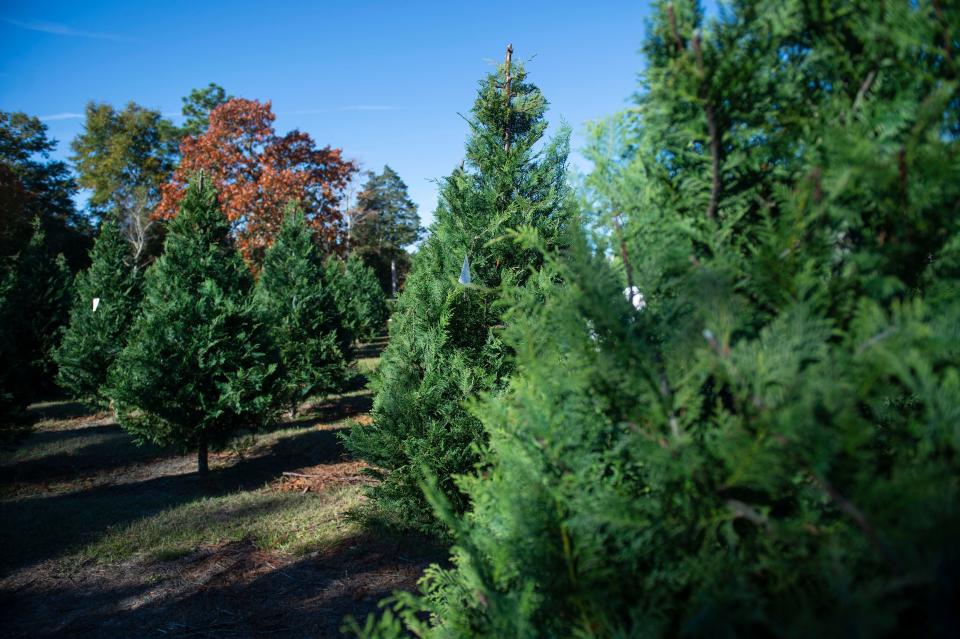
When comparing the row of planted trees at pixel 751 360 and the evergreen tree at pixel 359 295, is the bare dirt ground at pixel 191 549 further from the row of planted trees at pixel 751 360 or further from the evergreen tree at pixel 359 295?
the evergreen tree at pixel 359 295

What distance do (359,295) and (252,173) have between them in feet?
32.0

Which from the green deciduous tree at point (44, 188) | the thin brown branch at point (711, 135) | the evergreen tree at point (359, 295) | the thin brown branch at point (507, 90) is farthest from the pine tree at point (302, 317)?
the green deciduous tree at point (44, 188)

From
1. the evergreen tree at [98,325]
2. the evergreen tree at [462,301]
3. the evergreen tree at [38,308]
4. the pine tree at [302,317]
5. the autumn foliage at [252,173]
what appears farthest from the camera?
the autumn foliage at [252,173]

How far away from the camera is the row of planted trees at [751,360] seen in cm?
133

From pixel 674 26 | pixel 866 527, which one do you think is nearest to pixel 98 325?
pixel 674 26

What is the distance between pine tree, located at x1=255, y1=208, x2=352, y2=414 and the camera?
1466 centimetres

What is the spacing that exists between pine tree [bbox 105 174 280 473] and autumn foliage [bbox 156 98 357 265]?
62.7 ft

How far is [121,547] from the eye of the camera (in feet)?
22.6

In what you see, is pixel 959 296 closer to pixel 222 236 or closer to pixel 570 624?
pixel 570 624

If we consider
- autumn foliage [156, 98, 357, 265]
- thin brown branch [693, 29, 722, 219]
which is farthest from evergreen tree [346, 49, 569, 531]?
autumn foliage [156, 98, 357, 265]

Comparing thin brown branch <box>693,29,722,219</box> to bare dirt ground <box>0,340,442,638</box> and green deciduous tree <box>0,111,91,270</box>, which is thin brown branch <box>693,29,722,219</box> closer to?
bare dirt ground <box>0,340,442,638</box>

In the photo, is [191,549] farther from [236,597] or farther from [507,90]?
[507,90]

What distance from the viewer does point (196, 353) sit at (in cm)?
908

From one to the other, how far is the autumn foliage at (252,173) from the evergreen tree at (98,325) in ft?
37.9
